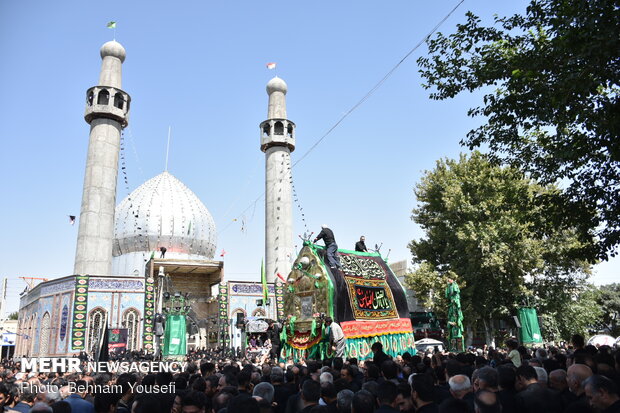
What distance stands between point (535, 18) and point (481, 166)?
19445 millimetres

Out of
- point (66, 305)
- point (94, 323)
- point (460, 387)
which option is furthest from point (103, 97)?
point (460, 387)

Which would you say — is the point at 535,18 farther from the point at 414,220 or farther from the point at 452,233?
the point at 414,220

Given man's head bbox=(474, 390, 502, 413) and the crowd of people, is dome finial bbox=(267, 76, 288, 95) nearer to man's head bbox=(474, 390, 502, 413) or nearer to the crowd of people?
the crowd of people

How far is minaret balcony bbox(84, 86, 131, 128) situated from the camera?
1200 inches

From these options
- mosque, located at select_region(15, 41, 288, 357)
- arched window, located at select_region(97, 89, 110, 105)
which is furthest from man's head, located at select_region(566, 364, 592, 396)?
Answer: arched window, located at select_region(97, 89, 110, 105)

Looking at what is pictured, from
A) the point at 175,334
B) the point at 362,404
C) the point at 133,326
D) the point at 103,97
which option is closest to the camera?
the point at 362,404

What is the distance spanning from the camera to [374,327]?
46.7ft

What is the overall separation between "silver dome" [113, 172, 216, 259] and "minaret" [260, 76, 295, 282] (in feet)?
23.6

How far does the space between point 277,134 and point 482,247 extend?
18516mm

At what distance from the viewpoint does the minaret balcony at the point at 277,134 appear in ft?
120

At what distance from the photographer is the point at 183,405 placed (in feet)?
14.1

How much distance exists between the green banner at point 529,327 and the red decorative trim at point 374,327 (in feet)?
35.7

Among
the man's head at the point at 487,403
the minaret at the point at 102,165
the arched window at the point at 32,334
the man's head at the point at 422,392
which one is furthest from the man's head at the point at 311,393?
the arched window at the point at 32,334

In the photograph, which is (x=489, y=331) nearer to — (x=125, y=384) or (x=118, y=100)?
(x=125, y=384)
